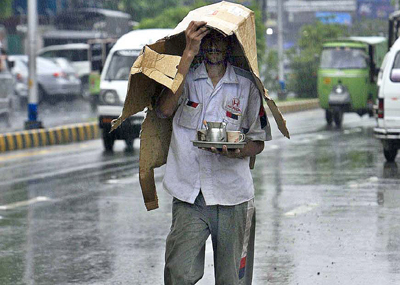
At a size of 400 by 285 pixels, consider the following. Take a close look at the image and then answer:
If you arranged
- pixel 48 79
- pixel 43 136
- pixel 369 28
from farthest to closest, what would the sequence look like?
pixel 369 28
pixel 48 79
pixel 43 136

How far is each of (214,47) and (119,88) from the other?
12.7 meters

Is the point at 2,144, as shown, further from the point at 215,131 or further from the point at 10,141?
the point at 215,131

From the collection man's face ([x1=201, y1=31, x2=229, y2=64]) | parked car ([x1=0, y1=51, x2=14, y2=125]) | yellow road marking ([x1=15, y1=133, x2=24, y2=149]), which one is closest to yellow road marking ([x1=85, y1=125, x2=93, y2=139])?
parked car ([x1=0, y1=51, x2=14, y2=125])

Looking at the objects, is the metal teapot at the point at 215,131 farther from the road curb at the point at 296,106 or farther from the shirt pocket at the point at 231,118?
the road curb at the point at 296,106

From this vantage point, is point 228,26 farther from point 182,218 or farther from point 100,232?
point 100,232

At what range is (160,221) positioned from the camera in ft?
32.0

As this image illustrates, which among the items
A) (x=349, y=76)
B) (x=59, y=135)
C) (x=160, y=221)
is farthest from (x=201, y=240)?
(x=349, y=76)

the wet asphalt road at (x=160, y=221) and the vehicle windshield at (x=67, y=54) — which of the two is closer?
the wet asphalt road at (x=160, y=221)

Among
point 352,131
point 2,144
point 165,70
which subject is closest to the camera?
point 165,70

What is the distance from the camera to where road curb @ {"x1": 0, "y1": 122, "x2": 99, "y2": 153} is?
60.6 ft

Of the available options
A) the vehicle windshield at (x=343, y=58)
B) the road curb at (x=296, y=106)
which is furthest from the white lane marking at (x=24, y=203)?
the road curb at (x=296, y=106)

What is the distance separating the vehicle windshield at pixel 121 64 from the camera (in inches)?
711

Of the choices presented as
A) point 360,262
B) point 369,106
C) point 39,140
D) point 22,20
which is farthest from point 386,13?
point 360,262

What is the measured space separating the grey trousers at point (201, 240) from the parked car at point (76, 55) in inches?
1144
